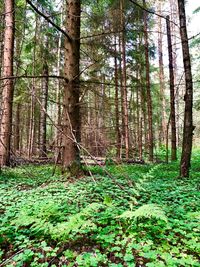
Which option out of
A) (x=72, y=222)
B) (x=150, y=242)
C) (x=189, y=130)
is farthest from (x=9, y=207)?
(x=189, y=130)

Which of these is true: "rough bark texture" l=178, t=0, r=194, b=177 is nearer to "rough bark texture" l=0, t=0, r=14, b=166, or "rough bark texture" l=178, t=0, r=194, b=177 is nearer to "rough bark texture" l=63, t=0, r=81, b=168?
"rough bark texture" l=63, t=0, r=81, b=168

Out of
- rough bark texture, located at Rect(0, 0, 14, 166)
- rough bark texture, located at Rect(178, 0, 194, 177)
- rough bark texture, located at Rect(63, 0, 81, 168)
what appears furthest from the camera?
rough bark texture, located at Rect(0, 0, 14, 166)

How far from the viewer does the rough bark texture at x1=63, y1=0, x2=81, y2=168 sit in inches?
236

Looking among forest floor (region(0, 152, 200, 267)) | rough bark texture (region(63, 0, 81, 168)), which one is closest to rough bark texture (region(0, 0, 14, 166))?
rough bark texture (region(63, 0, 81, 168))

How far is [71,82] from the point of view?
5965 mm

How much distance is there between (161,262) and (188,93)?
5636 millimetres

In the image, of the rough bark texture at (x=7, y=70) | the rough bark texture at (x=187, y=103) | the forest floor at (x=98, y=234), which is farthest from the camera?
the rough bark texture at (x=7, y=70)

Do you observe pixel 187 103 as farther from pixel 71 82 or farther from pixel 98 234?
pixel 98 234

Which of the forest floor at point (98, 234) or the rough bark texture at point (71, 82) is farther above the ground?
the rough bark texture at point (71, 82)

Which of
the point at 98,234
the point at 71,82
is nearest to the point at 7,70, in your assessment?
the point at 71,82

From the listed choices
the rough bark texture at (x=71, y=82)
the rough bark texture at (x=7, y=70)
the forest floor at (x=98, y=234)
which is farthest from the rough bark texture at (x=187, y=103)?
the rough bark texture at (x=7, y=70)

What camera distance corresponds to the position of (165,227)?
3.45 metres

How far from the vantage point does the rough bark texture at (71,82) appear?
5.99 meters

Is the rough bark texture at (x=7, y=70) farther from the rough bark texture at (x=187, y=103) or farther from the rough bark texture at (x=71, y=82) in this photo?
the rough bark texture at (x=187, y=103)
